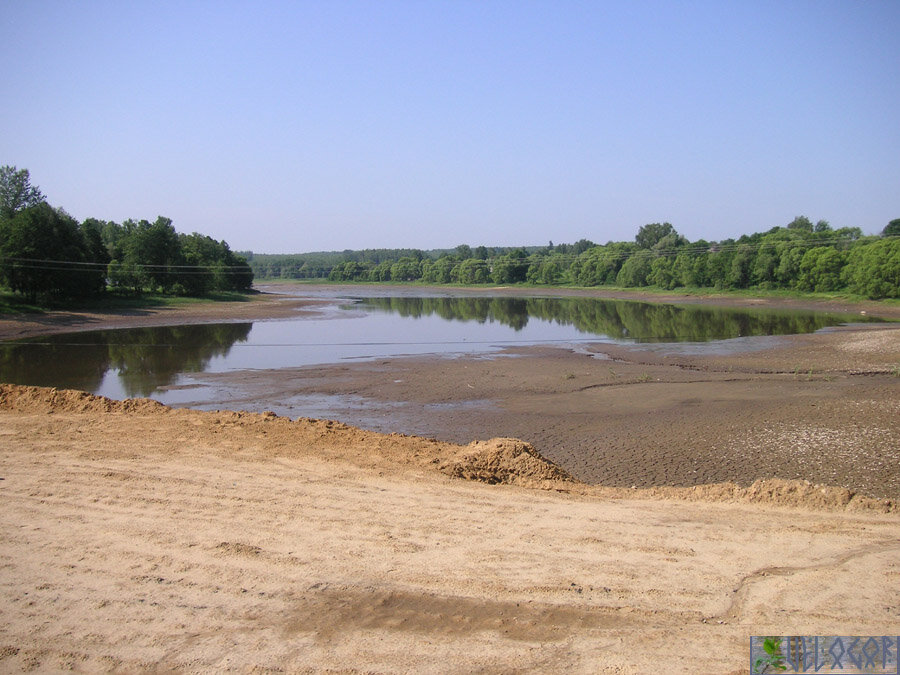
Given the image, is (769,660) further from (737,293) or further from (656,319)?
(737,293)

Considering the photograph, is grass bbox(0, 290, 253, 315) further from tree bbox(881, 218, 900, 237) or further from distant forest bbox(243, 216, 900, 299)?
tree bbox(881, 218, 900, 237)

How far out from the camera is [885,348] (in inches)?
1014

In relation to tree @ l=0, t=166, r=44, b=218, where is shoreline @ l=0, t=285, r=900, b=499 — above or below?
below

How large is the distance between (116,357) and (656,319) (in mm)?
38583

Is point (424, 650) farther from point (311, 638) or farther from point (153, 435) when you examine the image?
point (153, 435)

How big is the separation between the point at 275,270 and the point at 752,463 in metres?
198

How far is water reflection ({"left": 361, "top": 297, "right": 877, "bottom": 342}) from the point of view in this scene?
38.2 m

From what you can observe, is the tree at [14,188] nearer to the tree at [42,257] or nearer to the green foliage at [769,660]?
the tree at [42,257]

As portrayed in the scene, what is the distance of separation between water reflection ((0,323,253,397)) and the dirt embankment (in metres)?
13.8

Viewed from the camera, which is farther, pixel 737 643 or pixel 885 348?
pixel 885 348

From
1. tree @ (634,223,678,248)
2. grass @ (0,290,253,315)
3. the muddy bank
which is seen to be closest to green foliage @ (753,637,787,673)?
the muddy bank

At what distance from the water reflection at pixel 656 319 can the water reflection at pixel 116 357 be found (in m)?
21.6

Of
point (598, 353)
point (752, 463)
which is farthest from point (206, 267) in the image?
point (752, 463)

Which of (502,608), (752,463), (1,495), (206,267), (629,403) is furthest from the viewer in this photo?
(206,267)
